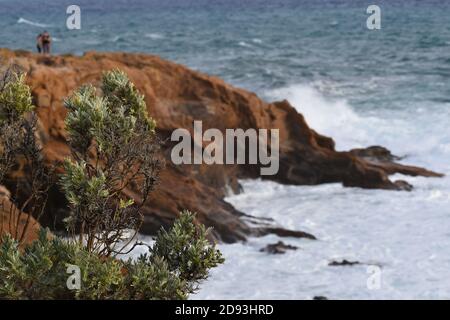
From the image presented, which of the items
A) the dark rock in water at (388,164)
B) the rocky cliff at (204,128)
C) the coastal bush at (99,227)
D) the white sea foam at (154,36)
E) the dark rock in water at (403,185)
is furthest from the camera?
the white sea foam at (154,36)

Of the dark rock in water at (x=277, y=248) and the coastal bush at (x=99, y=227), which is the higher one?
the coastal bush at (x=99, y=227)

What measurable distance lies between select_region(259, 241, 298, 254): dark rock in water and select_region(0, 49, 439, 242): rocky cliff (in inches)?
42.2

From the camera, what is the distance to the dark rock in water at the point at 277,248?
21766mm

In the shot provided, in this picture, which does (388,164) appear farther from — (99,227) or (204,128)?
(99,227)

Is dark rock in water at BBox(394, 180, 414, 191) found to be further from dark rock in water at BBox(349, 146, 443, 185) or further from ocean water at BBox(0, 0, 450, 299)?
ocean water at BBox(0, 0, 450, 299)

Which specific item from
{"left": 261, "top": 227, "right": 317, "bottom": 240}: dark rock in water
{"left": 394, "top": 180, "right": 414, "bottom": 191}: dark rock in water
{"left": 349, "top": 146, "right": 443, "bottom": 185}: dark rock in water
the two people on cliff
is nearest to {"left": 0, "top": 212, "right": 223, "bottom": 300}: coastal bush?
{"left": 261, "top": 227, "right": 317, "bottom": 240}: dark rock in water

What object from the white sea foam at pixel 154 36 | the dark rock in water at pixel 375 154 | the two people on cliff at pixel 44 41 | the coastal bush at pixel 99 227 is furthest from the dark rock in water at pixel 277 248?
the white sea foam at pixel 154 36

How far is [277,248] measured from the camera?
2189 cm

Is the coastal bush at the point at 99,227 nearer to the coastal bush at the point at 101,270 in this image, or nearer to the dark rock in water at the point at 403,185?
the coastal bush at the point at 101,270

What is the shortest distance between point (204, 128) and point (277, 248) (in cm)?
698

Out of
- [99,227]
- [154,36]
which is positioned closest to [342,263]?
[99,227]

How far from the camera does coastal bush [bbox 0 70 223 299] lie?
372 inches

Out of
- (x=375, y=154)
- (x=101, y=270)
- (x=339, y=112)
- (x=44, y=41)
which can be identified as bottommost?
(x=339, y=112)

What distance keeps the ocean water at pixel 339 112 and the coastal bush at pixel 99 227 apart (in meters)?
8.87
